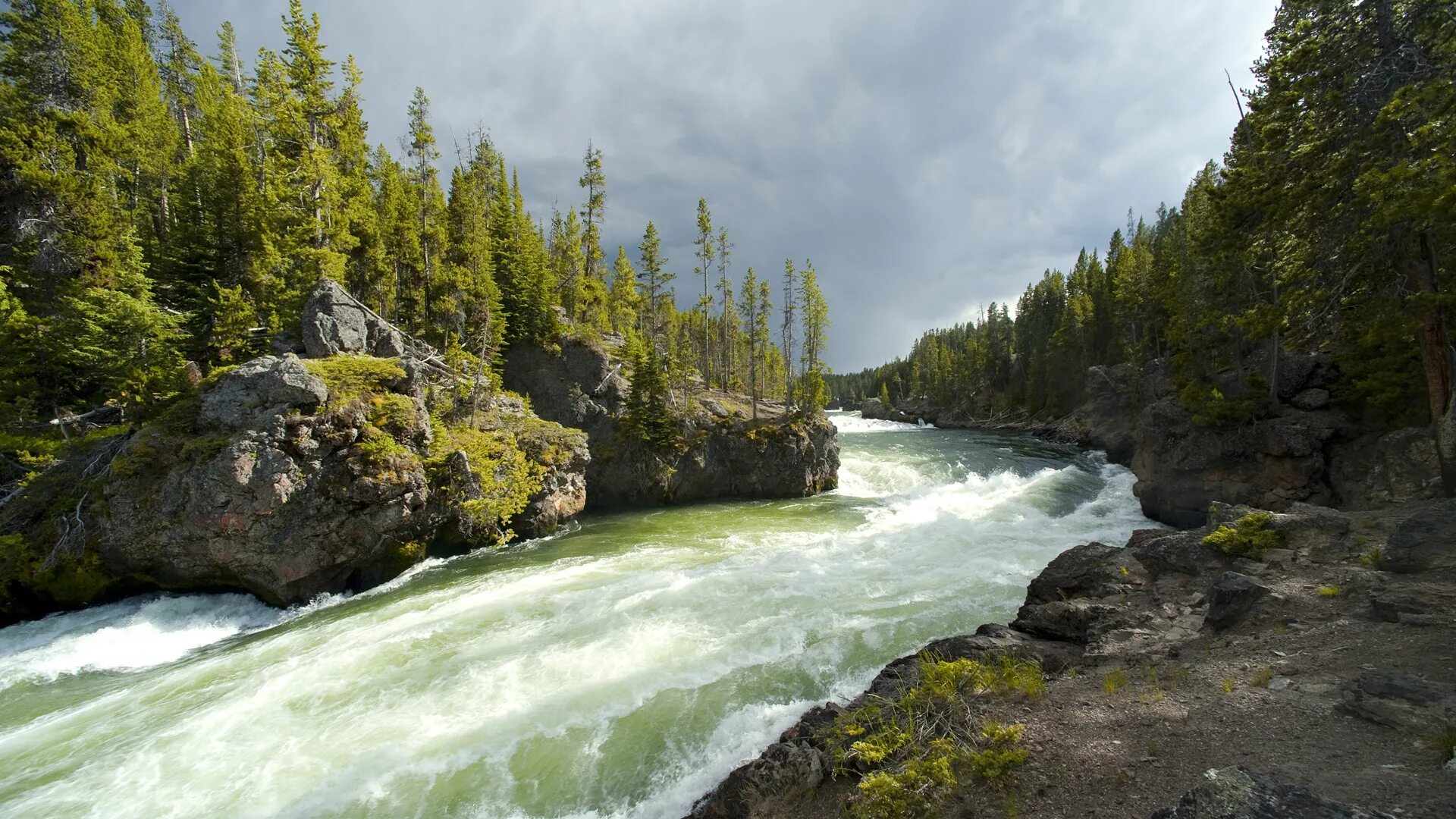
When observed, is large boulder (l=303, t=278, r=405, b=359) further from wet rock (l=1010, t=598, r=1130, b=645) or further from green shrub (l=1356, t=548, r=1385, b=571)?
green shrub (l=1356, t=548, r=1385, b=571)

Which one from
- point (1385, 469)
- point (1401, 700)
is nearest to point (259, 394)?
point (1401, 700)

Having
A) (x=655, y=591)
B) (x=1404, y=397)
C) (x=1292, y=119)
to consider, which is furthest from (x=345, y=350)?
(x=1404, y=397)

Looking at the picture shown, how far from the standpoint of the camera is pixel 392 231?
27953 mm

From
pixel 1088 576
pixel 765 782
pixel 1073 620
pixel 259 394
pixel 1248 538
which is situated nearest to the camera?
pixel 765 782

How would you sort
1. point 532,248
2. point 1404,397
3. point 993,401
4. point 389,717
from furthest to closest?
point 993,401, point 532,248, point 1404,397, point 389,717

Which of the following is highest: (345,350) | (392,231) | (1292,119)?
(392,231)

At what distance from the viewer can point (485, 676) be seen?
33.6 feet

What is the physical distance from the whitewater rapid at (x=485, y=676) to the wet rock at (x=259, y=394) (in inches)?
204

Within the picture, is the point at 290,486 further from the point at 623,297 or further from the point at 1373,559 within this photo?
the point at 623,297

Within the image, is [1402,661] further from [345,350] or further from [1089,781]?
[345,350]

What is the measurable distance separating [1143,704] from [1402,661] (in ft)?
8.02

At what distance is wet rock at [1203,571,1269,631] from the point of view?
710 centimetres

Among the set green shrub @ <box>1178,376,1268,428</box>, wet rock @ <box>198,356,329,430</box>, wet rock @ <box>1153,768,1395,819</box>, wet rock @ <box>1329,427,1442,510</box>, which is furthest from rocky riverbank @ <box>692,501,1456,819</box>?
wet rock @ <box>198,356,329,430</box>

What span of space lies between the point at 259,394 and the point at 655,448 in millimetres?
18001
